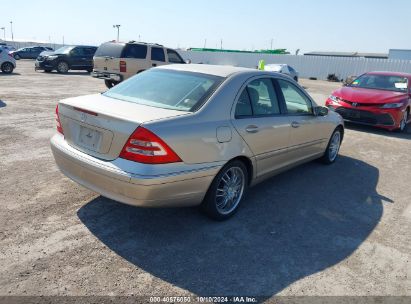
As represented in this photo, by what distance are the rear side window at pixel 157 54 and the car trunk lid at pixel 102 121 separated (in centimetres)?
1173

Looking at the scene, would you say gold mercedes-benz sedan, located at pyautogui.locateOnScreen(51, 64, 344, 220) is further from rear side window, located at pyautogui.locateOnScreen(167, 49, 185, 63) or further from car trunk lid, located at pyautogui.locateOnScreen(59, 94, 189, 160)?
rear side window, located at pyautogui.locateOnScreen(167, 49, 185, 63)

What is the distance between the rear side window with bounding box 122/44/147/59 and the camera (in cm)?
1430

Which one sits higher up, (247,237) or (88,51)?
(88,51)

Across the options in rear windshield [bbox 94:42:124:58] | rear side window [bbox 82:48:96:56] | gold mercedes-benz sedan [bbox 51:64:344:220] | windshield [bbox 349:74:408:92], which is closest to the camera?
gold mercedes-benz sedan [bbox 51:64:344:220]

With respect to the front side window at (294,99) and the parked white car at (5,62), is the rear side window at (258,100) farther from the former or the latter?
the parked white car at (5,62)

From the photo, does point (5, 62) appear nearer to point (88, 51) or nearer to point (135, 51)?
point (88, 51)

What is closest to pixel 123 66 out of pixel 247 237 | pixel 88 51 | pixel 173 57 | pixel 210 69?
pixel 173 57

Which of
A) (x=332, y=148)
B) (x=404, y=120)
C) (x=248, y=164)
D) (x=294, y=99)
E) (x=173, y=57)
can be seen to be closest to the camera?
(x=248, y=164)

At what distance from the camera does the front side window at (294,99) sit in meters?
4.83

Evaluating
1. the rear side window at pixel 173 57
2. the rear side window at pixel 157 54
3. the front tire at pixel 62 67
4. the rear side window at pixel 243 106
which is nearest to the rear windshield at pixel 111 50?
the rear side window at pixel 157 54

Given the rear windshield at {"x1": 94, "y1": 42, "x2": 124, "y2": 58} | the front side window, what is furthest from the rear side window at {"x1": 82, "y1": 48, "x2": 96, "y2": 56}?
the front side window

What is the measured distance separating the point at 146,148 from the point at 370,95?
8061 mm

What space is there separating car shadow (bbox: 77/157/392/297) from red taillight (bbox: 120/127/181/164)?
85cm

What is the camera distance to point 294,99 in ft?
16.5
